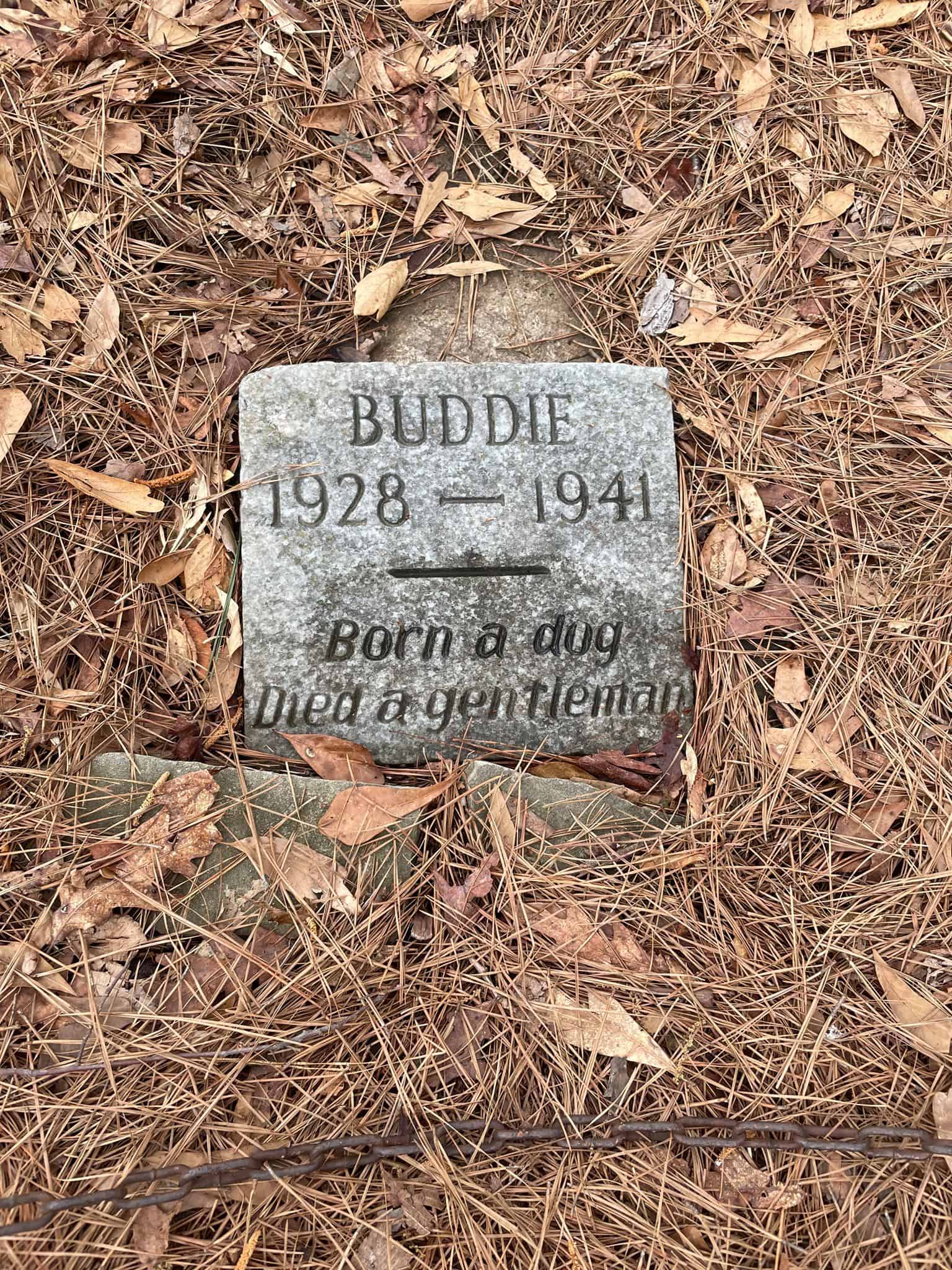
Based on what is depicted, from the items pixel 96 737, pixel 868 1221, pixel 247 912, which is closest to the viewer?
pixel 868 1221

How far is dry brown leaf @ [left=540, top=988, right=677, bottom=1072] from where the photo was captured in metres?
1.60

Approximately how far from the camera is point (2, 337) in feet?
6.28

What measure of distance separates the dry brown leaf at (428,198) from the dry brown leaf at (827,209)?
93cm

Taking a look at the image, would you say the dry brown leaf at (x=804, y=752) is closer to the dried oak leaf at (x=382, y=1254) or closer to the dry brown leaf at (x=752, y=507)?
the dry brown leaf at (x=752, y=507)

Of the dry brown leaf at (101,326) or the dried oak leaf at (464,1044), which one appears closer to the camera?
the dried oak leaf at (464,1044)

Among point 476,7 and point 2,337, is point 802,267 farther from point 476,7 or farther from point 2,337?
point 2,337

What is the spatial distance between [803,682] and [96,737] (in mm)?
1612

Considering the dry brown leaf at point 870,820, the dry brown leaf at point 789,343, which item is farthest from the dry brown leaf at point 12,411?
the dry brown leaf at point 870,820

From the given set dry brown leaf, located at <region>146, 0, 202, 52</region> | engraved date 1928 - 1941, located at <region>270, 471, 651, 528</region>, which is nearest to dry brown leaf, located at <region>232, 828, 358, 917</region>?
engraved date 1928 - 1941, located at <region>270, 471, 651, 528</region>

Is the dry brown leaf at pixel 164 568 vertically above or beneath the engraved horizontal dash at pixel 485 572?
above

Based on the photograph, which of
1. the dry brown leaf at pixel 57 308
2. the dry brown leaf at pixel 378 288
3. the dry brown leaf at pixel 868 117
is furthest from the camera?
the dry brown leaf at pixel 868 117

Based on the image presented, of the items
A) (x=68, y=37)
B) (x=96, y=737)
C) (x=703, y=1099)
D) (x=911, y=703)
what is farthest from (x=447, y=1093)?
(x=68, y=37)

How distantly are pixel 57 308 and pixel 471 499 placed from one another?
107 centimetres

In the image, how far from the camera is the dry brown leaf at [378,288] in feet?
6.75
